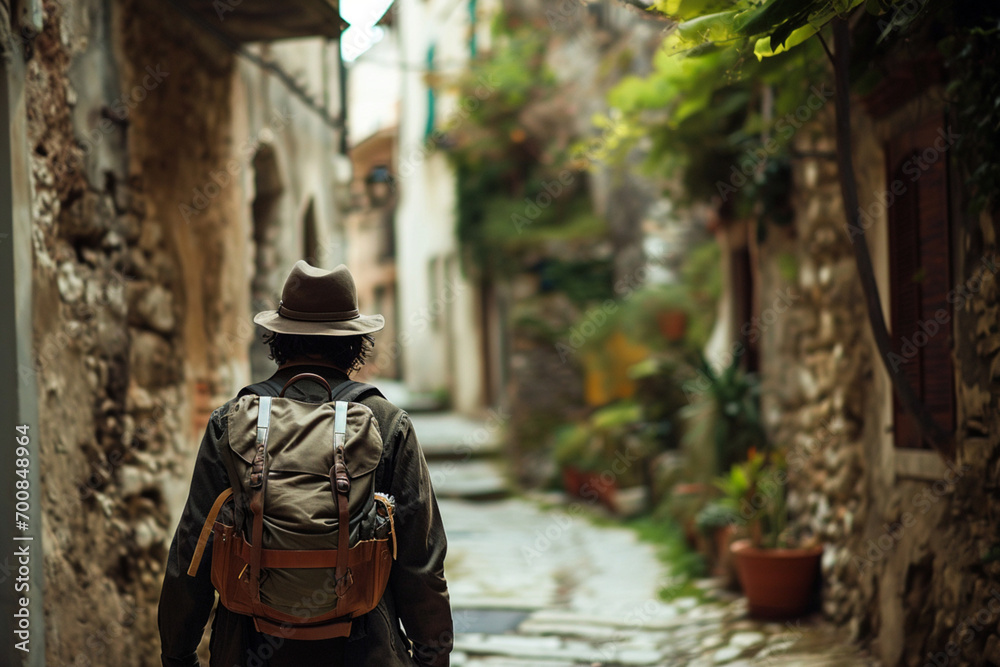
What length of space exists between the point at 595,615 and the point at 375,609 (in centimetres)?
415

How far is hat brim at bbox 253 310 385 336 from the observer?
2.42 m

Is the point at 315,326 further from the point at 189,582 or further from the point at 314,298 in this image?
the point at 189,582

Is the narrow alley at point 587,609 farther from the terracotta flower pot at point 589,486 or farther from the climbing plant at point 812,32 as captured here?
the climbing plant at point 812,32

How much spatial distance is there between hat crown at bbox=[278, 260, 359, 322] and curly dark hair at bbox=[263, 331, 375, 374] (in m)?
0.06

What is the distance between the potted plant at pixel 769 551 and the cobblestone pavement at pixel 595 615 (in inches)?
5.9

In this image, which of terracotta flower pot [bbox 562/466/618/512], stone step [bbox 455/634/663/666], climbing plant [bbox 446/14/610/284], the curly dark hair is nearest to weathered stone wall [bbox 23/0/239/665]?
the curly dark hair

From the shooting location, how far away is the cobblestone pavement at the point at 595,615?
506 centimetres

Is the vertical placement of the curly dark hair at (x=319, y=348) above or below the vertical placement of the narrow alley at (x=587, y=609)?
above

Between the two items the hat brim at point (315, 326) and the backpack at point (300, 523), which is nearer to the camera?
the backpack at point (300, 523)

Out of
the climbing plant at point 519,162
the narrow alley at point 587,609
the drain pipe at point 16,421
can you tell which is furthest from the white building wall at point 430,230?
the drain pipe at point 16,421

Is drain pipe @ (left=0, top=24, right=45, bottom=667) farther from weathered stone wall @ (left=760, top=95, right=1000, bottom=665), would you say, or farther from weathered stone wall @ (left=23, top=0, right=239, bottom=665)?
weathered stone wall @ (left=760, top=95, right=1000, bottom=665)

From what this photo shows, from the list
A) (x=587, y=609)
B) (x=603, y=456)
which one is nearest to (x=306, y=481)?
(x=587, y=609)

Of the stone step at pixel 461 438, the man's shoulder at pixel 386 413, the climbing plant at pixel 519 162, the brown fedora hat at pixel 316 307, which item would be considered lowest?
the stone step at pixel 461 438

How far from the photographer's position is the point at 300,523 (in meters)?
2.15
